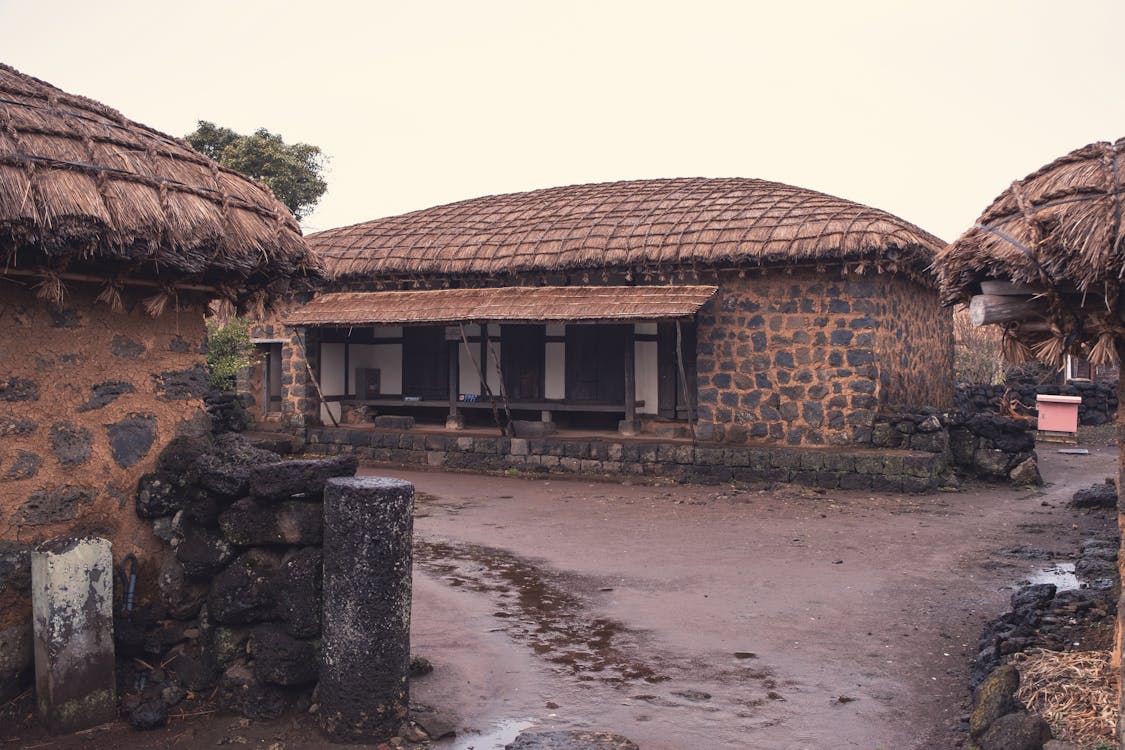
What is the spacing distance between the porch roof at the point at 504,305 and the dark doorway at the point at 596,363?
1.21 m

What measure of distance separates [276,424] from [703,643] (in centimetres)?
1271

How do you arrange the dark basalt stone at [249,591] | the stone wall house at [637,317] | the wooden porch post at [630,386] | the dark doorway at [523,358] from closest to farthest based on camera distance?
the dark basalt stone at [249,591]
the stone wall house at [637,317]
the wooden porch post at [630,386]
the dark doorway at [523,358]

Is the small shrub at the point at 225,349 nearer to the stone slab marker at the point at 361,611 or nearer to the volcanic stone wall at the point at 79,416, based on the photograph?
the volcanic stone wall at the point at 79,416

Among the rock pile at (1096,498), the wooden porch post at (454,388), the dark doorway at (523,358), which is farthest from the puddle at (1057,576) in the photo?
the wooden porch post at (454,388)

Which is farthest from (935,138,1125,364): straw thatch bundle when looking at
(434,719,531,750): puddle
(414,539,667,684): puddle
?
(434,719,531,750): puddle

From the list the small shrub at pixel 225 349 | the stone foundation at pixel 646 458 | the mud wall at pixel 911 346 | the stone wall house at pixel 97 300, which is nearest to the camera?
the stone wall house at pixel 97 300

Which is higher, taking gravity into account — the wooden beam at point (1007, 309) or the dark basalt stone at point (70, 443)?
the wooden beam at point (1007, 309)

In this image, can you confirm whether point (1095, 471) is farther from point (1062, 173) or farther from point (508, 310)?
point (1062, 173)

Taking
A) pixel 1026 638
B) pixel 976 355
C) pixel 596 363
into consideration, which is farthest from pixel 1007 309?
pixel 976 355

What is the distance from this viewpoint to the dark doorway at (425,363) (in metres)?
16.7

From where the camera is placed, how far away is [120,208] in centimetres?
446

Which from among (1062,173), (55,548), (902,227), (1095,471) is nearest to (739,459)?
(902,227)

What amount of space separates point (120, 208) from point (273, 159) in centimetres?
2304

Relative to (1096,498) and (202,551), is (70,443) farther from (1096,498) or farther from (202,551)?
(1096,498)
